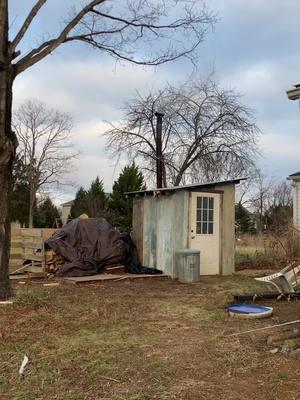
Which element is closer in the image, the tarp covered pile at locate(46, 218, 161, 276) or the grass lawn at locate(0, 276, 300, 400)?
the grass lawn at locate(0, 276, 300, 400)

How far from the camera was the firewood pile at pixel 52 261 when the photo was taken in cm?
1256

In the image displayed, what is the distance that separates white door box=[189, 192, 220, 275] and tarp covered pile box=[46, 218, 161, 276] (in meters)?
1.31

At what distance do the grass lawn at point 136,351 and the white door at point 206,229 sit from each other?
3.73 metres

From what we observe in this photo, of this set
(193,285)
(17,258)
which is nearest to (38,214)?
(17,258)

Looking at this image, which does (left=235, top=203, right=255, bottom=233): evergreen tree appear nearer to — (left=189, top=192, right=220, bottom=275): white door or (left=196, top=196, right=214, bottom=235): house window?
(left=189, top=192, right=220, bottom=275): white door

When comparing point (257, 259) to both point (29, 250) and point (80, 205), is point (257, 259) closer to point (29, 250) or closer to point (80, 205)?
point (29, 250)

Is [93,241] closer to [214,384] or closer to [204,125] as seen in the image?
[214,384]

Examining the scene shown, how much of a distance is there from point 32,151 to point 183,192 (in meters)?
34.0

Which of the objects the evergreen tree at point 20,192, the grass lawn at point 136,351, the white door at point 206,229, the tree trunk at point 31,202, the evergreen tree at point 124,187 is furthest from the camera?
the evergreen tree at point 20,192

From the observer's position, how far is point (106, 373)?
4.69m

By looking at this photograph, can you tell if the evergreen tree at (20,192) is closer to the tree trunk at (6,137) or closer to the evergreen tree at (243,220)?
the evergreen tree at (243,220)

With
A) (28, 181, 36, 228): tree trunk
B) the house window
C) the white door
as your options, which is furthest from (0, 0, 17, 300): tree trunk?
(28, 181, 36, 228): tree trunk

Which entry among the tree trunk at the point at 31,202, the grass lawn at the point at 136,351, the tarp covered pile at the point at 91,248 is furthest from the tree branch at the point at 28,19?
the tree trunk at the point at 31,202

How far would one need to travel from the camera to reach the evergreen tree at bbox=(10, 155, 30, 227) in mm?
43897
